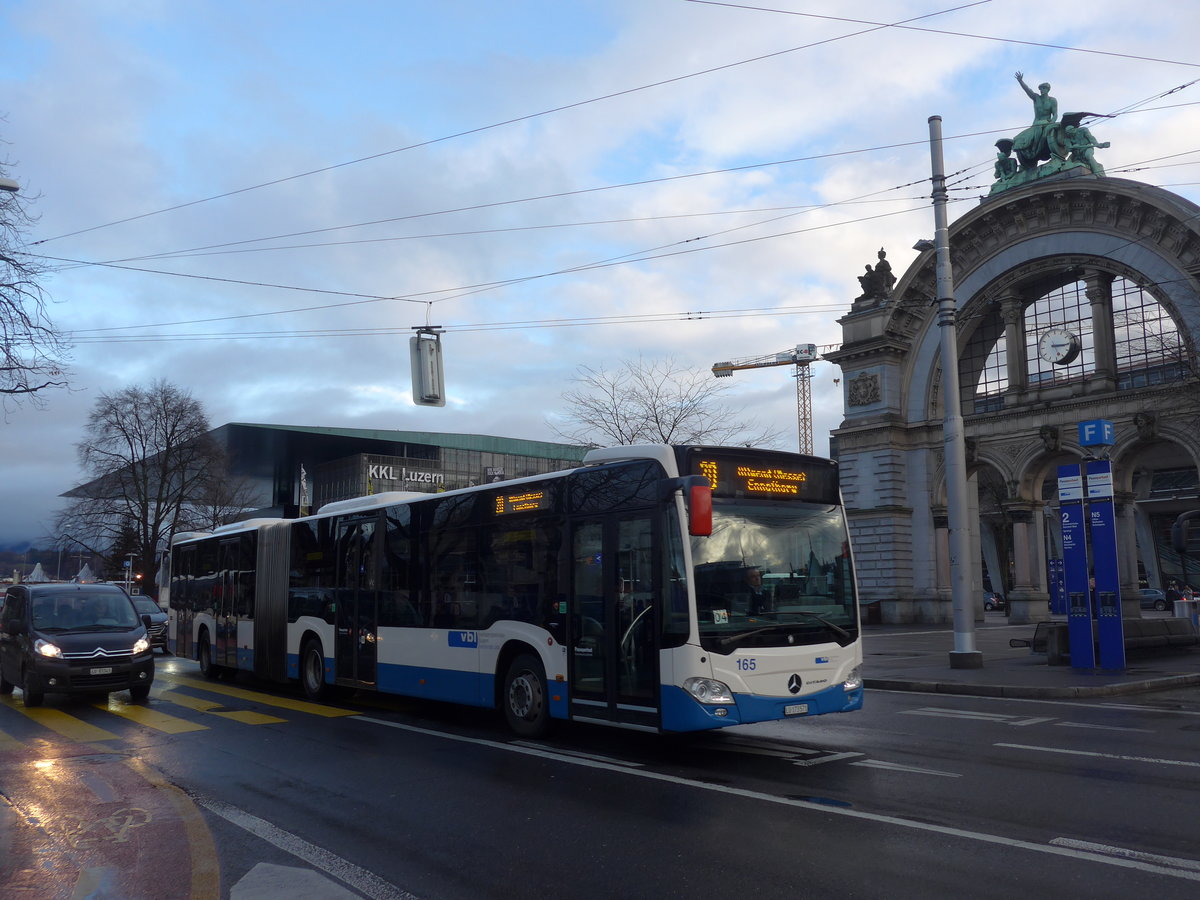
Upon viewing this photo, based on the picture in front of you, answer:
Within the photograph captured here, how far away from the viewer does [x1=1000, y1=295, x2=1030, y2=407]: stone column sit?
139 ft

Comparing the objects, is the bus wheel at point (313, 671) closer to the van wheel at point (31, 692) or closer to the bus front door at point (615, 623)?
the van wheel at point (31, 692)

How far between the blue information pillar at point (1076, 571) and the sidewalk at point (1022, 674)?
39 centimetres

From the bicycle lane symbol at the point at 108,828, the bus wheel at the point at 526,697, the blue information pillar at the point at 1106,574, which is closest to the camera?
the bicycle lane symbol at the point at 108,828

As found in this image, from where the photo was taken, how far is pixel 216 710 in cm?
1437

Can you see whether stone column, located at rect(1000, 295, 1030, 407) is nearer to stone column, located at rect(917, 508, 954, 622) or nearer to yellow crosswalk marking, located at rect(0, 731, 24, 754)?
stone column, located at rect(917, 508, 954, 622)

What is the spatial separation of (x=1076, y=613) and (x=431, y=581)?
12.5 meters

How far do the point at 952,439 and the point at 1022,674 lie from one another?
15.3 feet

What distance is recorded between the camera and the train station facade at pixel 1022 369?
3700cm

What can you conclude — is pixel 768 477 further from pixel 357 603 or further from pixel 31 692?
pixel 31 692

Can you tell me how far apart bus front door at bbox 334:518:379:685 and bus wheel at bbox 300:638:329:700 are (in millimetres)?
748

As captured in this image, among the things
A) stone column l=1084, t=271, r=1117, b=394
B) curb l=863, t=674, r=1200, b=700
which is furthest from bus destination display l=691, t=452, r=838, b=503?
stone column l=1084, t=271, r=1117, b=394

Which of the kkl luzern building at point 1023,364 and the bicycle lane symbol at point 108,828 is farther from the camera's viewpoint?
the kkl luzern building at point 1023,364

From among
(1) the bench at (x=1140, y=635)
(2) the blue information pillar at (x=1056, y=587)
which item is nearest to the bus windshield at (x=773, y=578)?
(1) the bench at (x=1140, y=635)

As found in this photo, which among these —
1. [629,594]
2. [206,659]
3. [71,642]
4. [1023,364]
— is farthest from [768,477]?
[1023,364]
